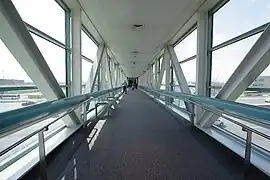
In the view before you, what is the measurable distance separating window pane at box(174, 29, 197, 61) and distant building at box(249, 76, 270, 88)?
3.02m

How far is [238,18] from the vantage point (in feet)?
12.5

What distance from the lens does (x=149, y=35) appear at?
7.46 meters

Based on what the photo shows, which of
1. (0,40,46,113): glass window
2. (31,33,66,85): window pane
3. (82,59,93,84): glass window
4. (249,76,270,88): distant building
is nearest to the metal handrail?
(0,40,46,113): glass window

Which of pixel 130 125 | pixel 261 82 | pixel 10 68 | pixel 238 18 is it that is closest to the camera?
pixel 10 68

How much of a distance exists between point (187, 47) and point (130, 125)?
12.4 ft

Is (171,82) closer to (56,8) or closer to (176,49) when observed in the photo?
(176,49)

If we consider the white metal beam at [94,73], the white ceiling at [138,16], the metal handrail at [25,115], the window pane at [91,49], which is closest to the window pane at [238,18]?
the white ceiling at [138,16]

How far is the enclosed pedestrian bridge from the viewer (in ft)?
7.27

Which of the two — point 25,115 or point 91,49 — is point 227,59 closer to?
point 25,115

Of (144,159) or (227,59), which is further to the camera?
(227,59)

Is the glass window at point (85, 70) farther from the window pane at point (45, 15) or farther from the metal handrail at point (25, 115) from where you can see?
the metal handrail at point (25, 115)

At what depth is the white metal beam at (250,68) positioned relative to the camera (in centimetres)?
245

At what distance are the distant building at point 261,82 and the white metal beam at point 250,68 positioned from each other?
19 cm

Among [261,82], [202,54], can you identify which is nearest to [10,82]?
Answer: [261,82]
